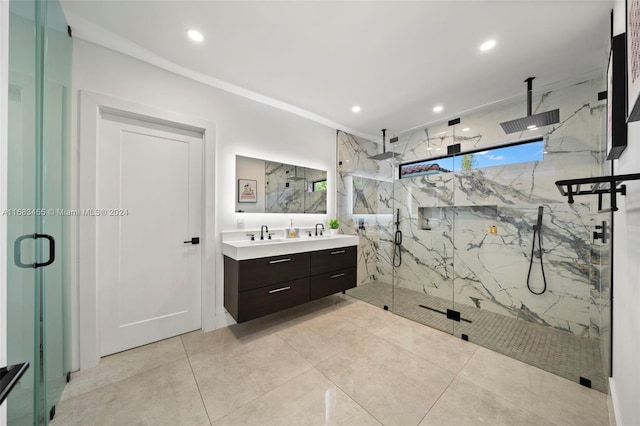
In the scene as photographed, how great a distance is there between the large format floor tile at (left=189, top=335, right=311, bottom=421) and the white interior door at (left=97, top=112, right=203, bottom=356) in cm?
65

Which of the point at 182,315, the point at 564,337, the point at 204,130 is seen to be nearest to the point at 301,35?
the point at 204,130

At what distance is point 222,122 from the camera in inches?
101

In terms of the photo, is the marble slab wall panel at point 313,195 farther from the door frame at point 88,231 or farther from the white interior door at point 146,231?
the door frame at point 88,231

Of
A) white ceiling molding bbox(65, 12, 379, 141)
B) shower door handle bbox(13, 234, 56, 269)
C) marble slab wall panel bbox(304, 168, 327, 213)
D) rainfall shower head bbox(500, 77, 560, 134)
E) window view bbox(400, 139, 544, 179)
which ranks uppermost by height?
white ceiling molding bbox(65, 12, 379, 141)

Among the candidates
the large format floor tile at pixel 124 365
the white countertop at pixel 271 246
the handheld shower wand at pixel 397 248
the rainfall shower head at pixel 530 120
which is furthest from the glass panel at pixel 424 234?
the large format floor tile at pixel 124 365

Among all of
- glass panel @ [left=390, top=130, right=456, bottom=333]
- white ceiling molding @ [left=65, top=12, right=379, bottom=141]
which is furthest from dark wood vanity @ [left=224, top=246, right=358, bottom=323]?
white ceiling molding @ [left=65, top=12, right=379, bottom=141]

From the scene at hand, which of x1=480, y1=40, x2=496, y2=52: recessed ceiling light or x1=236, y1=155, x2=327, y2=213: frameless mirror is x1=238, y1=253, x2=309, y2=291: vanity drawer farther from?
x1=480, y1=40, x2=496, y2=52: recessed ceiling light

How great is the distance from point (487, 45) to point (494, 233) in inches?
82.6

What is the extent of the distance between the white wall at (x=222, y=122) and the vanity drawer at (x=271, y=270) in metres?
0.50

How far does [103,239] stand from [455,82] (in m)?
3.79

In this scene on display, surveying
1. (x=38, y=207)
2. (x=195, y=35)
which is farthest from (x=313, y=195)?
(x=38, y=207)

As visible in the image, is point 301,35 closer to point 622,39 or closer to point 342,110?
point 342,110

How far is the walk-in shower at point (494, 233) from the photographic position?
2.09 meters

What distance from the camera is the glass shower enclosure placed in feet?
3.00
